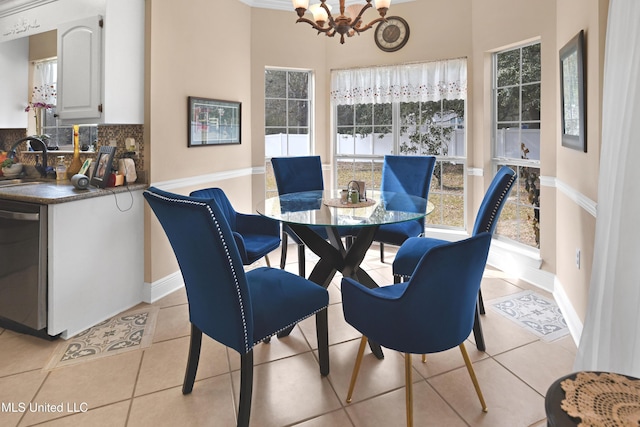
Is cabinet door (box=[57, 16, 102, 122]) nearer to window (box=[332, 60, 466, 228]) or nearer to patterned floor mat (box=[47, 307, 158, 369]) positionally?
patterned floor mat (box=[47, 307, 158, 369])

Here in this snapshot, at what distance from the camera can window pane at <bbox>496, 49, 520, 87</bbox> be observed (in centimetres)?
373

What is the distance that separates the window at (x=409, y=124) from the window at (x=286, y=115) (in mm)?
381

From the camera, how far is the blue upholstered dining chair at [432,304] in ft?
4.91

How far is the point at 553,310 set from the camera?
9.64ft

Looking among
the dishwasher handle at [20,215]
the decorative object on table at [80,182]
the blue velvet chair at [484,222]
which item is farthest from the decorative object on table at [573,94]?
the dishwasher handle at [20,215]

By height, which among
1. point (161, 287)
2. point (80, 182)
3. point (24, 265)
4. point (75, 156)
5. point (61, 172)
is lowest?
point (161, 287)

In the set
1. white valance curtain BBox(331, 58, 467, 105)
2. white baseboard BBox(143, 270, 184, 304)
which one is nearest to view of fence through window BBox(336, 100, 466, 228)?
white valance curtain BBox(331, 58, 467, 105)

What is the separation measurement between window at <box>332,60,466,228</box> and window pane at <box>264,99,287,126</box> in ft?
2.11

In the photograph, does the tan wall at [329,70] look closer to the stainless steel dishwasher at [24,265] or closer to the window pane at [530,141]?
the window pane at [530,141]

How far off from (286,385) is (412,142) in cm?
336

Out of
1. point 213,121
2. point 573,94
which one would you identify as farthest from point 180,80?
point 573,94

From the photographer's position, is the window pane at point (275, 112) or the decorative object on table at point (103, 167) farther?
the window pane at point (275, 112)

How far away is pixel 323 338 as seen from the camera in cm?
213

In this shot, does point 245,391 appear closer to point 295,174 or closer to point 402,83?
point 295,174
